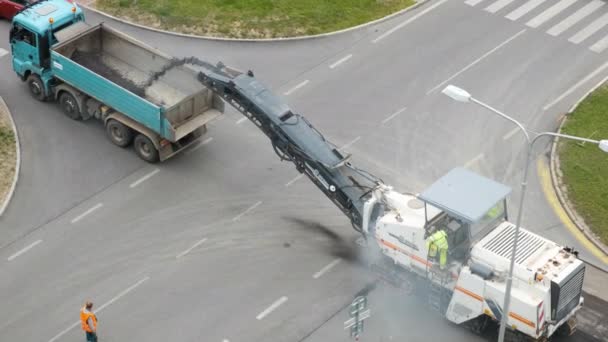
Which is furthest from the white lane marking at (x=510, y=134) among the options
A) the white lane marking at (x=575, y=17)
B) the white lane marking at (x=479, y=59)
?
the white lane marking at (x=575, y=17)

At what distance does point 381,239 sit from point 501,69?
12592mm

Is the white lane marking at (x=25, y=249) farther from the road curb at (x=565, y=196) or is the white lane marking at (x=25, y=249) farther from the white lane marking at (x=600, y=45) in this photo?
Result: the white lane marking at (x=600, y=45)

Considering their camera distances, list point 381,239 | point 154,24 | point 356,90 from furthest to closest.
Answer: point 154,24, point 356,90, point 381,239

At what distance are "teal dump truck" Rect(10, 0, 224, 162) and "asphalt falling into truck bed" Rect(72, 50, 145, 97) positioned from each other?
0.03 m

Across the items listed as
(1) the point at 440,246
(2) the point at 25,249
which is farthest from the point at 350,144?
(2) the point at 25,249

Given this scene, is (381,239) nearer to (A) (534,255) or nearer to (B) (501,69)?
(A) (534,255)

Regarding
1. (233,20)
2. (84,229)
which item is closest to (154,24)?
(233,20)

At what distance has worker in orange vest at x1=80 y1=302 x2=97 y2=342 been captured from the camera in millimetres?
25719

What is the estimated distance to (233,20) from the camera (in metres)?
40.4

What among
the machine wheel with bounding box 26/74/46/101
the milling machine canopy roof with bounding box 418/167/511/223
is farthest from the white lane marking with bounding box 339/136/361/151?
the machine wheel with bounding box 26/74/46/101

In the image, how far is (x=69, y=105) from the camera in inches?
1379

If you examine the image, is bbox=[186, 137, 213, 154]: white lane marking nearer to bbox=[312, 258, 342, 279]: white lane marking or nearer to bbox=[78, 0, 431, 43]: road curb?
bbox=[78, 0, 431, 43]: road curb

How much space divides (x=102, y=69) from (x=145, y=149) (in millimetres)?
3696

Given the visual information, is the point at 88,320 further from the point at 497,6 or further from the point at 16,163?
the point at 497,6
